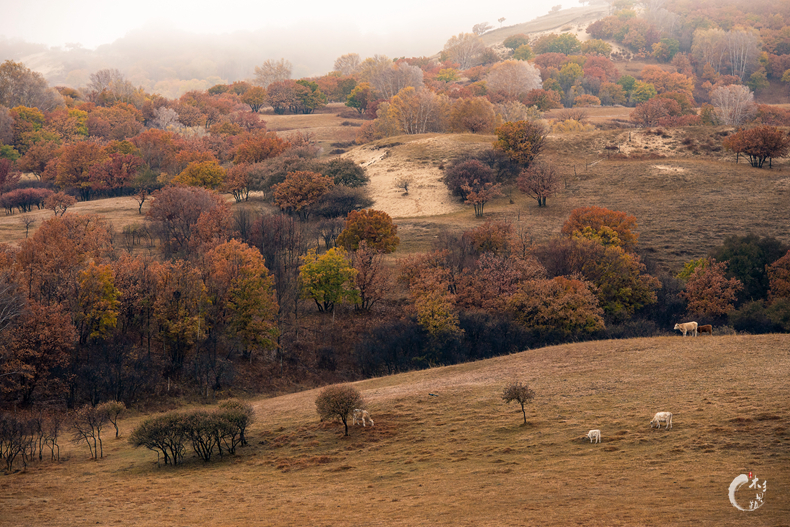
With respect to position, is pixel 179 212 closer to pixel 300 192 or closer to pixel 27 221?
pixel 300 192

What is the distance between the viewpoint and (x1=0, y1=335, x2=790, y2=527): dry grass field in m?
19.7

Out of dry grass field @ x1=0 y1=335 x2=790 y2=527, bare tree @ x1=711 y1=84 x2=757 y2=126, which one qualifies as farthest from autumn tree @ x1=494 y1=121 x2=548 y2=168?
dry grass field @ x1=0 y1=335 x2=790 y2=527

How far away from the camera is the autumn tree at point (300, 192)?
345ft

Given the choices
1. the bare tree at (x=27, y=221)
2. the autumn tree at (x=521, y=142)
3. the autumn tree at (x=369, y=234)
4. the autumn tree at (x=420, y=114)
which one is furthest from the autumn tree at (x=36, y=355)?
the autumn tree at (x=420, y=114)

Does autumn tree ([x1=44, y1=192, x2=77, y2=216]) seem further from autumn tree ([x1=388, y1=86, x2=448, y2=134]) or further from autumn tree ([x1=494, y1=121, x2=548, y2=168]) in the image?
autumn tree ([x1=388, y1=86, x2=448, y2=134])

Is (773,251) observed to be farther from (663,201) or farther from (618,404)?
(618,404)

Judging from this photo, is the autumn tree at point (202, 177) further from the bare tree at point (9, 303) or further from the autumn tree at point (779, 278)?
the autumn tree at point (779, 278)

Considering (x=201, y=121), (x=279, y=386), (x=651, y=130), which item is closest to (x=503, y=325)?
(x=279, y=386)

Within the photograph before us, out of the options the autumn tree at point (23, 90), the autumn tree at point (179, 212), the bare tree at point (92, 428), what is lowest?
the bare tree at point (92, 428)

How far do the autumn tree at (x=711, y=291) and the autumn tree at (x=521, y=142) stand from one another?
2112 inches

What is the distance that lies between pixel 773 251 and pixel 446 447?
6355 cm

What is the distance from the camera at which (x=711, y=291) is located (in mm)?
67500

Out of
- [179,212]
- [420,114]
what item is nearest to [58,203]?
[179,212]

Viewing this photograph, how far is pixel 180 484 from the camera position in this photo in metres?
28.8
